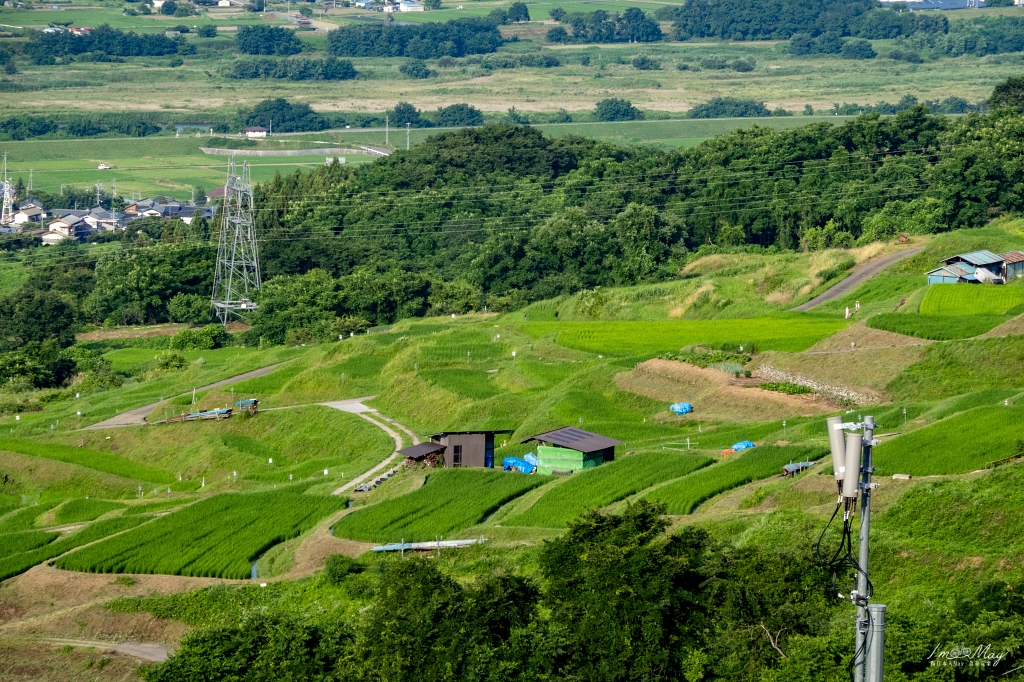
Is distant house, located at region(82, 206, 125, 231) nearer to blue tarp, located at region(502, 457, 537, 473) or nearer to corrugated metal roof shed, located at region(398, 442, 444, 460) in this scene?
corrugated metal roof shed, located at region(398, 442, 444, 460)

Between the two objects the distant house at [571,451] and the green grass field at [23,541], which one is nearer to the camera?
the distant house at [571,451]

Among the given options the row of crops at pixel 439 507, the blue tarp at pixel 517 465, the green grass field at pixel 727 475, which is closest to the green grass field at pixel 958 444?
the green grass field at pixel 727 475

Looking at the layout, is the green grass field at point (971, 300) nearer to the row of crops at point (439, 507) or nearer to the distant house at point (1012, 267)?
the distant house at point (1012, 267)

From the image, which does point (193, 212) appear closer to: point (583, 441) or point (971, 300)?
point (971, 300)

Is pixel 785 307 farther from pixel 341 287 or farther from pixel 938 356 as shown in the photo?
pixel 341 287

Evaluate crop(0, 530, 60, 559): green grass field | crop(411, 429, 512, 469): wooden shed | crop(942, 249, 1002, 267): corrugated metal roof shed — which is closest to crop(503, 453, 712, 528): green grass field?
crop(411, 429, 512, 469): wooden shed

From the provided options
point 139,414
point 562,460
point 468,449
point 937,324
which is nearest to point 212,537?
point 468,449
